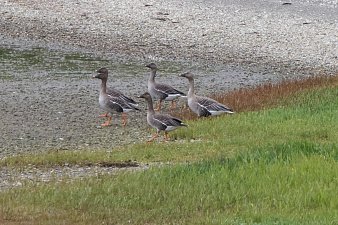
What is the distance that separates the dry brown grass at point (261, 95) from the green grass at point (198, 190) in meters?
5.36

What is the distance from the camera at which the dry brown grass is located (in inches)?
874

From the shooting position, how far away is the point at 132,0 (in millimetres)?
43562

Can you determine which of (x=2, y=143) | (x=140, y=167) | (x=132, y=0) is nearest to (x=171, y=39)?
(x=132, y=0)

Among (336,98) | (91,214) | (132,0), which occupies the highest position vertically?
(91,214)

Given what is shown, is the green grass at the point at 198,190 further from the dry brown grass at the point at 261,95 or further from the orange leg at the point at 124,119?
the dry brown grass at the point at 261,95

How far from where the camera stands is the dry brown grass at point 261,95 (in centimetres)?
2220

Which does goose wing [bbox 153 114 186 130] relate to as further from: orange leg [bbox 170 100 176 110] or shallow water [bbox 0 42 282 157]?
orange leg [bbox 170 100 176 110]

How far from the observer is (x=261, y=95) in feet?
76.8

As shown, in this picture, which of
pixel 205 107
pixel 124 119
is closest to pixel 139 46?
pixel 124 119

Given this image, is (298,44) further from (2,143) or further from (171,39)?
(2,143)

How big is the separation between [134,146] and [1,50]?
17.1 meters

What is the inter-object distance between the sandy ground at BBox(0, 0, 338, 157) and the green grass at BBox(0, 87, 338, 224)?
12.1 ft

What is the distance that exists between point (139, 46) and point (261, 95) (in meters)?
12.2

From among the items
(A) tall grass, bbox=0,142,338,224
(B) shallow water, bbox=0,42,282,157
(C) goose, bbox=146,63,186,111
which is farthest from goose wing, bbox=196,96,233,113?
(A) tall grass, bbox=0,142,338,224
